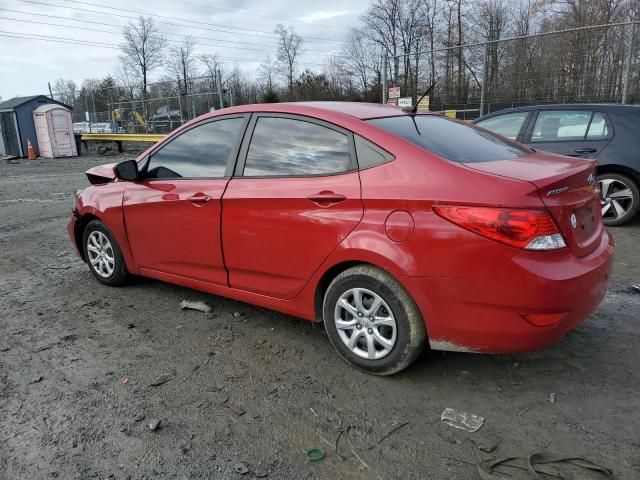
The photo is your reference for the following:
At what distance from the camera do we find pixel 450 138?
3262 millimetres

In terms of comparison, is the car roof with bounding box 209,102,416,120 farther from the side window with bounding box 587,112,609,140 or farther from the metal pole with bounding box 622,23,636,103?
the metal pole with bounding box 622,23,636,103

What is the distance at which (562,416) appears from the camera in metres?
2.65

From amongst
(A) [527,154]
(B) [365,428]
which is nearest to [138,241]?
(B) [365,428]

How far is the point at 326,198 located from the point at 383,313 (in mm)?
769

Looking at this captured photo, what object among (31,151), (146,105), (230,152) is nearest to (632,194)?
(230,152)

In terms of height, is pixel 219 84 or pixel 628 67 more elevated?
pixel 219 84

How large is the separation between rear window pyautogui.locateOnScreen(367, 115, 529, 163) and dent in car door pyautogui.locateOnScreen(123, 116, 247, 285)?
1178mm

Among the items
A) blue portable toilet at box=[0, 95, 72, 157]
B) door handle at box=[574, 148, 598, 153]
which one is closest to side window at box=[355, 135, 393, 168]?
door handle at box=[574, 148, 598, 153]

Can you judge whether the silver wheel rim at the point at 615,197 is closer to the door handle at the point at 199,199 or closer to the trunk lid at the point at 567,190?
the trunk lid at the point at 567,190

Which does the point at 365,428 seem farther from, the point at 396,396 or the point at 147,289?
the point at 147,289

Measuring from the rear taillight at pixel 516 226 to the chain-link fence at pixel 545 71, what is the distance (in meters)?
9.39

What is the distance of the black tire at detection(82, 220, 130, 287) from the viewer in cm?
463

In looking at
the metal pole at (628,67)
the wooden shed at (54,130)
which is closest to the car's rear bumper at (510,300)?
the metal pole at (628,67)

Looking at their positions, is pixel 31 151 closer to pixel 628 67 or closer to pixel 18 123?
pixel 18 123
